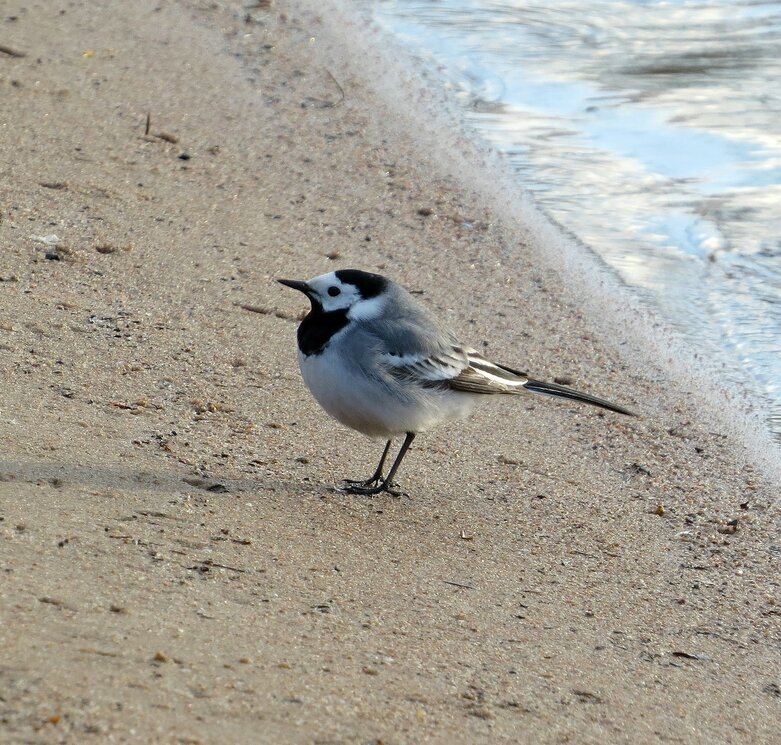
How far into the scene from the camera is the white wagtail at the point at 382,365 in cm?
555

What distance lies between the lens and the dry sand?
3.71 meters

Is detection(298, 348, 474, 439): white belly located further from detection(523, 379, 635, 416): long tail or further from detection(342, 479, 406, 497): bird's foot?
detection(523, 379, 635, 416): long tail

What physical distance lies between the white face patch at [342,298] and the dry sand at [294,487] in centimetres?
66

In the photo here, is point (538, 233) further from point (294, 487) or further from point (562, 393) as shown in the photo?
point (294, 487)

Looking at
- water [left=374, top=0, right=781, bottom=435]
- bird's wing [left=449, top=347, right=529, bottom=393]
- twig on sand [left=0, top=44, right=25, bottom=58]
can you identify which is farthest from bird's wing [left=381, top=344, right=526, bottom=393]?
twig on sand [left=0, top=44, right=25, bottom=58]

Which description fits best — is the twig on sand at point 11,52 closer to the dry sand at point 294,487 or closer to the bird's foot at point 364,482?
the dry sand at point 294,487

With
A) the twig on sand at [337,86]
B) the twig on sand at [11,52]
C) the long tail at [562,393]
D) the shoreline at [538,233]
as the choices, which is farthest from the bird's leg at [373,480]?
the twig on sand at [11,52]

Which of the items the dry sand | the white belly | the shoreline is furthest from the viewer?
the shoreline

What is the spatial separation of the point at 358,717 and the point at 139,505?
1.51 m

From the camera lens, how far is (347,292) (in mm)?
5824

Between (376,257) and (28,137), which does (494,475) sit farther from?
(28,137)

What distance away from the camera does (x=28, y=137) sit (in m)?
8.40

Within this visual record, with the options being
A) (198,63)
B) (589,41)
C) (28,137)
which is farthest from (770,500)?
(589,41)

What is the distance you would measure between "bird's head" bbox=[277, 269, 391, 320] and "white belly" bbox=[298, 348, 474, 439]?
0.31 meters
